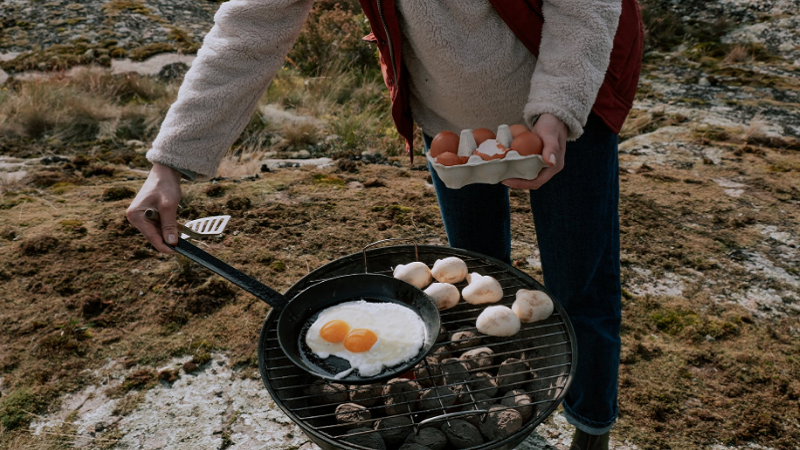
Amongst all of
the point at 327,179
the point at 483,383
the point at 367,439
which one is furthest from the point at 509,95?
the point at 327,179

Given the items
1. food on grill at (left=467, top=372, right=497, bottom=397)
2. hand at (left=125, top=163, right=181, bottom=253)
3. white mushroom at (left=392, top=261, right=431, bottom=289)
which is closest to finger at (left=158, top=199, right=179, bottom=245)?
hand at (left=125, top=163, right=181, bottom=253)

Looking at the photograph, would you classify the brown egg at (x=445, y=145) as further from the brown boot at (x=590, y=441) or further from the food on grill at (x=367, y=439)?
the brown boot at (x=590, y=441)

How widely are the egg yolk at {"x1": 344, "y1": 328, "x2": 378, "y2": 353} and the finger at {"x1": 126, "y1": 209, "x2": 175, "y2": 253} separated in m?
0.63

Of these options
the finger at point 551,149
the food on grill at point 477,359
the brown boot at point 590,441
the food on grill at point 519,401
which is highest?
the finger at point 551,149

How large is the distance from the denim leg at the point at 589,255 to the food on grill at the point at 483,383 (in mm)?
440

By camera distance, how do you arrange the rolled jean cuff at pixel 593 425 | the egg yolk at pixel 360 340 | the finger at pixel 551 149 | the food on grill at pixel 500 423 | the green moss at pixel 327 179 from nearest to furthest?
1. the finger at pixel 551 149
2. the food on grill at pixel 500 423
3. the egg yolk at pixel 360 340
4. the rolled jean cuff at pixel 593 425
5. the green moss at pixel 327 179

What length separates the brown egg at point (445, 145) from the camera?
1.63 metres

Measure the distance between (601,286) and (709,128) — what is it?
4.56 meters

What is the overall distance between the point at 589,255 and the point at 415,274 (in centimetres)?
63

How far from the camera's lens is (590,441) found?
211cm

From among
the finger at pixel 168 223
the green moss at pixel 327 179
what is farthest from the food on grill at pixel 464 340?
the green moss at pixel 327 179

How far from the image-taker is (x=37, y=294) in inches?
116

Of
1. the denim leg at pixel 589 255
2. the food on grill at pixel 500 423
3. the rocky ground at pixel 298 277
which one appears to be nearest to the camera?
the food on grill at pixel 500 423

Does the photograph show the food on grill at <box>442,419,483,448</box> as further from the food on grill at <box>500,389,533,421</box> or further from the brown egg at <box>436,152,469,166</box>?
the brown egg at <box>436,152,469,166</box>
